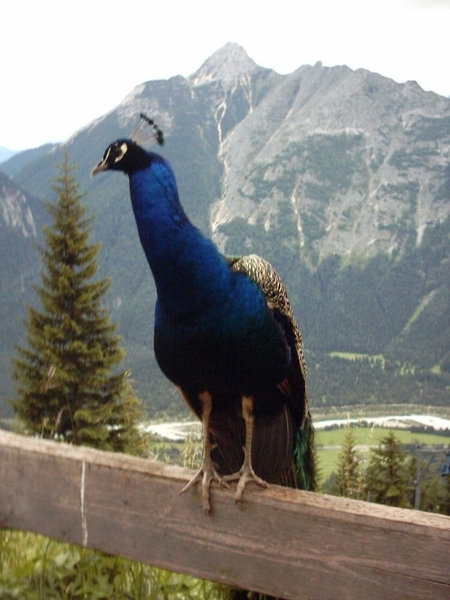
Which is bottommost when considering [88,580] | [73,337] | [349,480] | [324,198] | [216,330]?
[88,580]

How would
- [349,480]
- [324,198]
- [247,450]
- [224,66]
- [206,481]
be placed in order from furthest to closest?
[224,66] < [324,198] < [349,480] < [247,450] < [206,481]

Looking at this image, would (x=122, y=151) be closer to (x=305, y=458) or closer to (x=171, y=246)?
(x=171, y=246)

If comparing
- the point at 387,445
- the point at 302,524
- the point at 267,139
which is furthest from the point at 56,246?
the point at 267,139

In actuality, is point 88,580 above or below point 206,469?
below

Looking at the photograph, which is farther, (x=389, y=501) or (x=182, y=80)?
(x=182, y=80)

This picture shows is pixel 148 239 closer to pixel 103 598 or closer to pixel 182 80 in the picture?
pixel 103 598

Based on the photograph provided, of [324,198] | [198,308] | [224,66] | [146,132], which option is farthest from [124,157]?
[224,66]

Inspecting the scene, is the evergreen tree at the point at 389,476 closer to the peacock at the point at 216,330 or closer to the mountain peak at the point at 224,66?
the peacock at the point at 216,330
